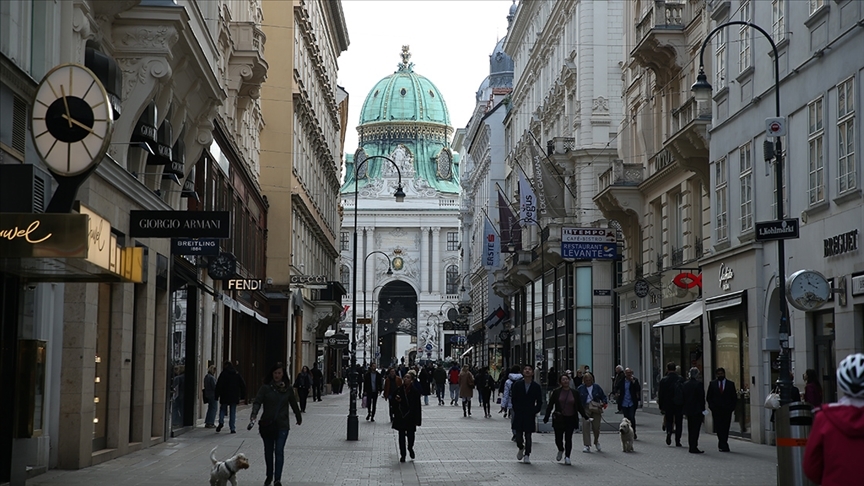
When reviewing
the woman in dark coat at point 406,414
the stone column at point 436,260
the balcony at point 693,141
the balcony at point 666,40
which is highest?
the stone column at point 436,260

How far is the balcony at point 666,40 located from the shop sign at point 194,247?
49.7 ft

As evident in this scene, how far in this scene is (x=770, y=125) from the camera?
70.1ft

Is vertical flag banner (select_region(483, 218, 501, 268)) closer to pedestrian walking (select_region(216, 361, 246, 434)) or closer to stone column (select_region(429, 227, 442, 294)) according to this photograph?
pedestrian walking (select_region(216, 361, 246, 434))

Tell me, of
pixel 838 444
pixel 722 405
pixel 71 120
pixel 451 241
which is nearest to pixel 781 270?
pixel 722 405

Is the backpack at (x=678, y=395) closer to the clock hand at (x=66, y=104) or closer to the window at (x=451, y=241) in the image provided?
the clock hand at (x=66, y=104)

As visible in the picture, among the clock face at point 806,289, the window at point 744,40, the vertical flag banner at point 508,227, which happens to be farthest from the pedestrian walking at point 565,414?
the vertical flag banner at point 508,227

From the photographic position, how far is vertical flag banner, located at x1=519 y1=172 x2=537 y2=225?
4872 cm

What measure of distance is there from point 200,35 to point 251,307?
2032 centimetres

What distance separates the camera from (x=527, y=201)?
4900 cm

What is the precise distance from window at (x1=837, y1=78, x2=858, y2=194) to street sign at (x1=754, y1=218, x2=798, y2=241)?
128 cm

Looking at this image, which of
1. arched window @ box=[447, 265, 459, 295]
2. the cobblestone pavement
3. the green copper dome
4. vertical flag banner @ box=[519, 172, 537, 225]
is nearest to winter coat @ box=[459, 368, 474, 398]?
vertical flag banner @ box=[519, 172, 537, 225]

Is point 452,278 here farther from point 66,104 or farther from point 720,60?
point 66,104

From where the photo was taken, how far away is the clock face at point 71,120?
13094mm

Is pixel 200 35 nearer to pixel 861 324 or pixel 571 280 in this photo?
pixel 861 324
